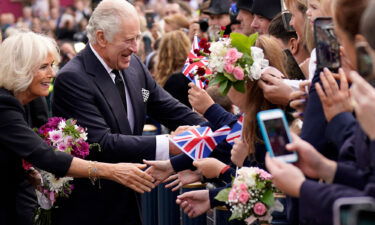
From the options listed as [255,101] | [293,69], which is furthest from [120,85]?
[255,101]

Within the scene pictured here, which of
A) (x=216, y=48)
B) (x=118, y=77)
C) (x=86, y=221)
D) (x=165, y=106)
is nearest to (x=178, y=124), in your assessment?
(x=165, y=106)

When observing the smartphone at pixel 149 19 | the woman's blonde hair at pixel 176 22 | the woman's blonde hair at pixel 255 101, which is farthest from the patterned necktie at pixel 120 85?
the smartphone at pixel 149 19

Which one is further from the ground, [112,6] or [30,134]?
[112,6]

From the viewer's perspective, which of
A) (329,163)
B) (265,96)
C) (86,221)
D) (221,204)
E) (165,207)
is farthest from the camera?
(165,207)

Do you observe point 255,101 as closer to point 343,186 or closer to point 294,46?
point 294,46

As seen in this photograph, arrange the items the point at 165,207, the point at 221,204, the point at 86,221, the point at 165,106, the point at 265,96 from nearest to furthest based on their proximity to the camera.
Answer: the point at 265,96
the point at 221,204
the point at 86,221
the point at 165,106
the point at 165,207

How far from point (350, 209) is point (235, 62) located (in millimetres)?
1784

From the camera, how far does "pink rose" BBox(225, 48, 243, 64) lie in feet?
15.3

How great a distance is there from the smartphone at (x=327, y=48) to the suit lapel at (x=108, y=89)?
2.21 meters

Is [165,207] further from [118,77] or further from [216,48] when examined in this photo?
[216,48]

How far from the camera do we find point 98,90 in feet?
19.0

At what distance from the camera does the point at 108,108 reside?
19.0ft

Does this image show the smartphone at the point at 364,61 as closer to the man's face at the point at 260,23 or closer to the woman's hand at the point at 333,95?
the woman's hand at the point at 333,95

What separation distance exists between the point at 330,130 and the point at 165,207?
3.63 meters
